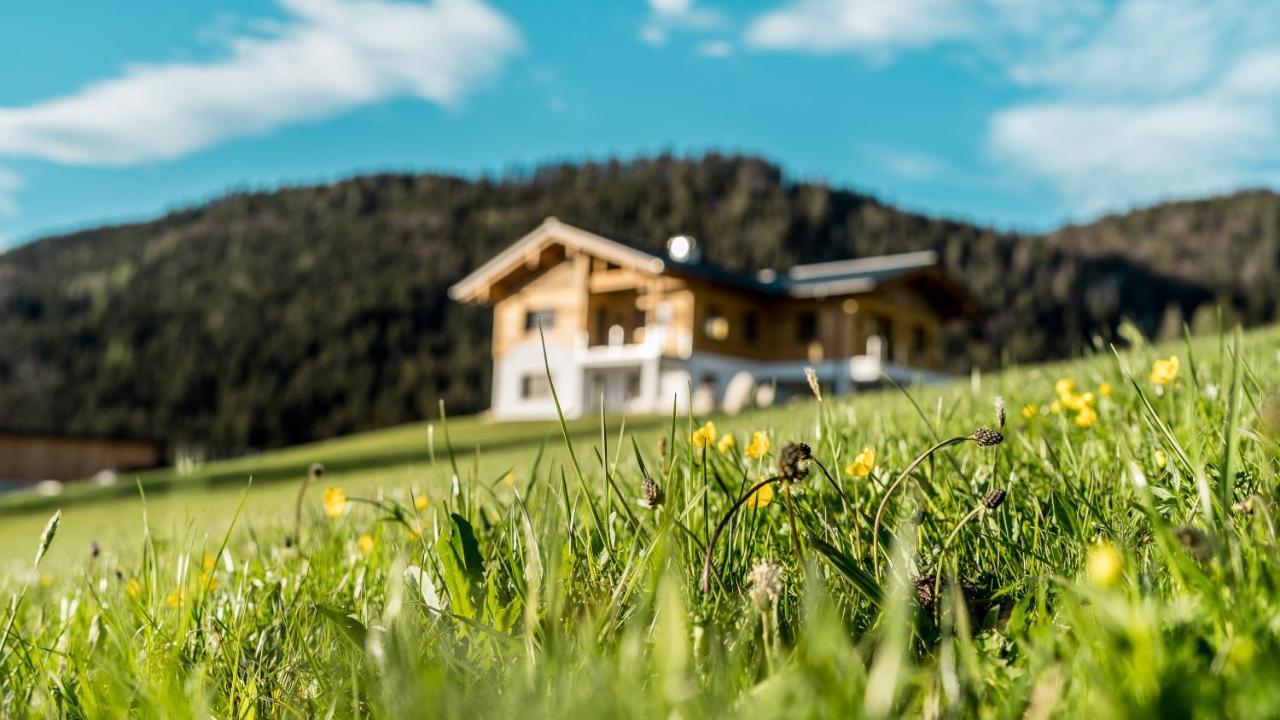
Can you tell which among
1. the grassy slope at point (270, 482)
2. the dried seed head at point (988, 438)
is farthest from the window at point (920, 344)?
the dried seed head at point (988, 438)

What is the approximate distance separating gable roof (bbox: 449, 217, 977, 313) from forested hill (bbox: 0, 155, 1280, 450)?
37276 millimetres

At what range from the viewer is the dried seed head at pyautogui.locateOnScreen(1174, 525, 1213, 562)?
48.8 inches

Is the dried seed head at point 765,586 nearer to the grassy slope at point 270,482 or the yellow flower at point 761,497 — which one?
the yellow flower at point 761,497

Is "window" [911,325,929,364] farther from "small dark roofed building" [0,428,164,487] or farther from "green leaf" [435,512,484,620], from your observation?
"green leaf" [435,512,484,620]

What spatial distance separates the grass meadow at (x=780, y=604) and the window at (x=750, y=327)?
3556cm

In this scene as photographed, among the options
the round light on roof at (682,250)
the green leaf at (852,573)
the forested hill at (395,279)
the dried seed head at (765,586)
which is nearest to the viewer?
the dried seed head at (765,586)

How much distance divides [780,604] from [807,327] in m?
37.6

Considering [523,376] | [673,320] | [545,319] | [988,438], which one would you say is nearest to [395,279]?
[545,319]

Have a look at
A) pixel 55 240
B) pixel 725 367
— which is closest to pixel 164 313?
pixel 55 240

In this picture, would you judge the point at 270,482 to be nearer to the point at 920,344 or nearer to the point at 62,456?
the point at 920,344

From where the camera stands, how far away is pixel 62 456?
148 ft

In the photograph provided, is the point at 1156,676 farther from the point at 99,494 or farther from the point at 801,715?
the point at 99,494

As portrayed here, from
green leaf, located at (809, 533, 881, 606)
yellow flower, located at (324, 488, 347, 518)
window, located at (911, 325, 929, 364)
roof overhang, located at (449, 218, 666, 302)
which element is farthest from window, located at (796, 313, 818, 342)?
green leaf, located at (809, 533, 881, 606)

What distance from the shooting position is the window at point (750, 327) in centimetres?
3856
